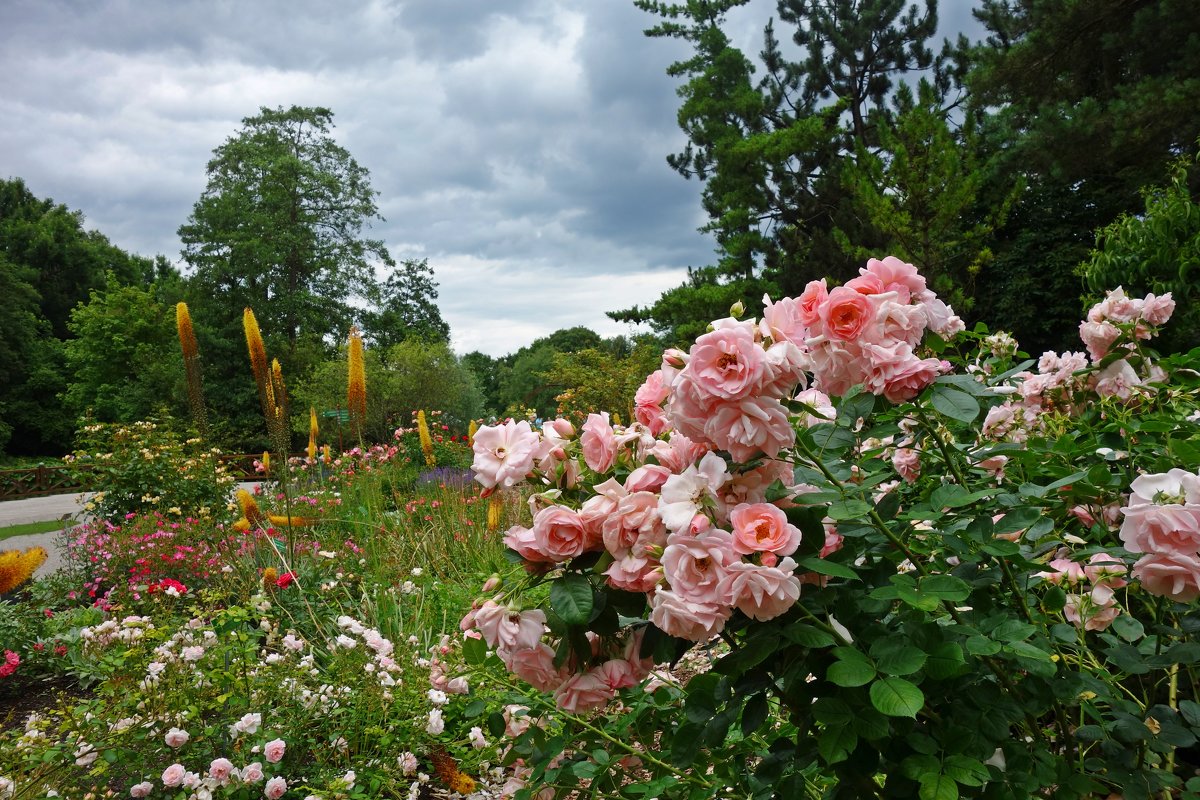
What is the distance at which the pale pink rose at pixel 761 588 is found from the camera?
2.46ft

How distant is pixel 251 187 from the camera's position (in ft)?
79.5

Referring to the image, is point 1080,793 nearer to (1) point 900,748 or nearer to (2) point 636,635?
(1) point 900,748

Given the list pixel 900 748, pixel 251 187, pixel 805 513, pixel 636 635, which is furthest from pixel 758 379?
pixel 251 187

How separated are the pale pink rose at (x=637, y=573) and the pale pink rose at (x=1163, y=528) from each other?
1.93 feet

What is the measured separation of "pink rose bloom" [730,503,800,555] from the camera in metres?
0.77

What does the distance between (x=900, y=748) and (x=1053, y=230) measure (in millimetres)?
16010

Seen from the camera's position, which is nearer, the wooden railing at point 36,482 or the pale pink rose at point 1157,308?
the pale pink rose at point 1157,308

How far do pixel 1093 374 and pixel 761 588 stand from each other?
4.69 ft

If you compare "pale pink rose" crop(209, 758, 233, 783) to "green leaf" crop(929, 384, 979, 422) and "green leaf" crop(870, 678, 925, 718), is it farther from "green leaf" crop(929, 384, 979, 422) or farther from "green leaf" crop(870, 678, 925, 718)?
"green leaf" crop(929, 384, 979, 422)

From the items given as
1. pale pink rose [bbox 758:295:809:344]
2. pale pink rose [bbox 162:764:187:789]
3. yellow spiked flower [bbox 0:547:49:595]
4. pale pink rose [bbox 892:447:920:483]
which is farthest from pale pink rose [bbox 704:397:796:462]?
yellow spiked flower [bbox 0:547:49:595]

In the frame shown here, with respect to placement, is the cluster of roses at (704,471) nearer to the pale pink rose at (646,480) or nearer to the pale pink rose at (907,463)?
the pale pink rose at (646,480)

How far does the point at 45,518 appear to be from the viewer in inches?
434

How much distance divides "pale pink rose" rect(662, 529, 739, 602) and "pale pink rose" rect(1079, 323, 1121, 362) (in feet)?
4.75

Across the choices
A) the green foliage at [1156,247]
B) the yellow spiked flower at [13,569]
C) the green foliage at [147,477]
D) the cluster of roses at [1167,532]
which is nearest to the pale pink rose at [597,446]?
the cluster of roses at [1167,532]
